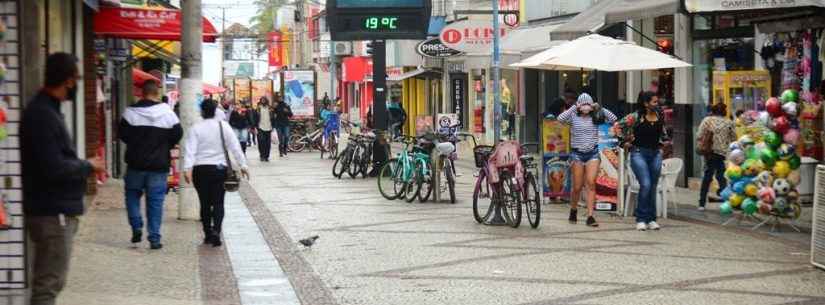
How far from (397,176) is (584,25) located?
5.78m

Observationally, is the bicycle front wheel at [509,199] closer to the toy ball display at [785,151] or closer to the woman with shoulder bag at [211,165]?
the toy ball display at [785,151]

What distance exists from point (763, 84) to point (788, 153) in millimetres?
4972

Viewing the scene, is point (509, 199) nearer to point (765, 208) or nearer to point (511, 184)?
point (511, 184)

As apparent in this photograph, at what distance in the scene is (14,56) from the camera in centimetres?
867

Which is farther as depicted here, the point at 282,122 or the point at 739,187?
the point at 282,122

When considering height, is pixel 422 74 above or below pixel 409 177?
above

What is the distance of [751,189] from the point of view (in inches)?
614

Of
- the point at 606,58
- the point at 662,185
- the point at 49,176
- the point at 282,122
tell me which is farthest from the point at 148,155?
the point at 282,122

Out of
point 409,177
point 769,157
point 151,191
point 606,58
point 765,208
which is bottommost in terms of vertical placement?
point 765,208

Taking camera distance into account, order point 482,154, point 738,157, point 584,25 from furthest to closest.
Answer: point 584,25, point 482,154, point 738,157

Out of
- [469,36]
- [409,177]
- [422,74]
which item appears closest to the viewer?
[409,177]

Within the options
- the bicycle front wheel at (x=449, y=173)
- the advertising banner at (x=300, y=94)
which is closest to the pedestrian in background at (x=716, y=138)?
the bicycle front wheel at (x=449, y=173)

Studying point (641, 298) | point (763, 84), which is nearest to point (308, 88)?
point (763, 84)

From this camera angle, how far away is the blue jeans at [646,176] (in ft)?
52.0
